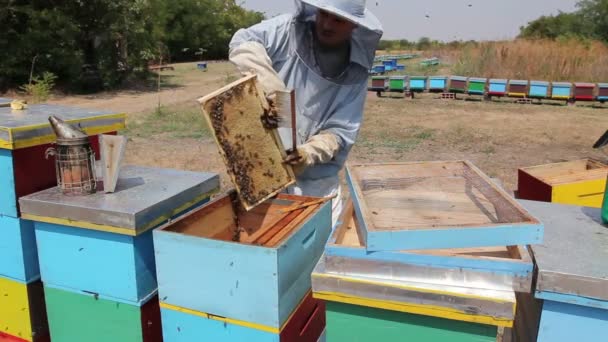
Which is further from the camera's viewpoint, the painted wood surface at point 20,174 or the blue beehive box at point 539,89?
the blue beehive box at point 539,89

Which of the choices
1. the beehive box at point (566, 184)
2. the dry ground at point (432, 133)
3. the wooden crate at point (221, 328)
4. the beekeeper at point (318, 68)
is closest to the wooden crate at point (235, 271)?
the wooden crate at point (221, 328)

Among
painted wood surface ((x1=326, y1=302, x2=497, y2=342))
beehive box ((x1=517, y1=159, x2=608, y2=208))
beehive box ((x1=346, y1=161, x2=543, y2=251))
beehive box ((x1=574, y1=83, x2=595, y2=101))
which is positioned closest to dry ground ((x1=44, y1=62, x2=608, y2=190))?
beehive box ((x1=574, y1=83, x2=595, y2=101))

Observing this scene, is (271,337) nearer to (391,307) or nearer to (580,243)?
(391,307)

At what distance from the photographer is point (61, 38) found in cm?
1337

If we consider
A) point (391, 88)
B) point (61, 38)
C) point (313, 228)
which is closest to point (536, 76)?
point (391, 88)

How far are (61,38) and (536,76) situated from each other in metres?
14.4

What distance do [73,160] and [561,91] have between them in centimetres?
1246

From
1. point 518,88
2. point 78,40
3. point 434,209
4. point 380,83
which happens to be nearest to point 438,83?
point 380,83

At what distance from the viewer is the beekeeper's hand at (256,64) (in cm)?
188

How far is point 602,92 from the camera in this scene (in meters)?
11.5

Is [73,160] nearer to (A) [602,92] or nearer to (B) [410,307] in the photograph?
(B) [410,307]

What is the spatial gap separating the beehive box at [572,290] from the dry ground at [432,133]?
4.47 metres

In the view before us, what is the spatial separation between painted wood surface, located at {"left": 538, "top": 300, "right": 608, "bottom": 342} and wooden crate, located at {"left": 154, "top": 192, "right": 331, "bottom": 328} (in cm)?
66

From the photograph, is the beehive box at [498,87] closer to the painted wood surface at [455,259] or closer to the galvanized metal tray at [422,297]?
the painted wood surface at [455,259]
